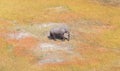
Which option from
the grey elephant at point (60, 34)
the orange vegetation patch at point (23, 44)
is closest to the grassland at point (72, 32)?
the orange vegetation patch at point (23, 44)

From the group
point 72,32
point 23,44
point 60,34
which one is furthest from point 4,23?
point 23,44

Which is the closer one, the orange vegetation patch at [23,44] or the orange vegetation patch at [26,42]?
the orange vegetation patch at [23,44]

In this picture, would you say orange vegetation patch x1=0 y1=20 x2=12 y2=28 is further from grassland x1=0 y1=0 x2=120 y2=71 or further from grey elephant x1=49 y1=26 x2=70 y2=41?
grey elephant x1=49 y1=26 x2=70 y2=41

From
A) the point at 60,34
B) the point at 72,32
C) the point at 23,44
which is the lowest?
the point at 72,32

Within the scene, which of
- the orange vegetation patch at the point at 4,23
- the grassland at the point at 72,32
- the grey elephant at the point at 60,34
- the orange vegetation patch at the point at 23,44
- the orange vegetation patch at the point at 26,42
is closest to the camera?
the grassland at the point at 72,32

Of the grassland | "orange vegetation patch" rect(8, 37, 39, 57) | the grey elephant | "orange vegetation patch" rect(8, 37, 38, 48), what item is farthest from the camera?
the grey elephant

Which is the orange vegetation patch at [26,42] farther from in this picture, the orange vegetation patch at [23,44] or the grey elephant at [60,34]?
the grey elephant at [60,34]

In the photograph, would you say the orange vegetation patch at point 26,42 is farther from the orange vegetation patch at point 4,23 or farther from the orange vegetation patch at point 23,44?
the orange vegetation patch at point 4,23

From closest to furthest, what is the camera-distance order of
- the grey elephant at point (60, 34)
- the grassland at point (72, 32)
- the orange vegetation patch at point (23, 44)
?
the grassland at point (72, 32), the orange vegetation patch at point (23, 44), the grey elephant at point (60, 34)

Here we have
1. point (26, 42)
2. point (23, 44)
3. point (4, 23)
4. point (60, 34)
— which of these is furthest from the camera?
point (4, 23)

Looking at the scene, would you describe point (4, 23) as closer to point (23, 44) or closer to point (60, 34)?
point (60, 34)

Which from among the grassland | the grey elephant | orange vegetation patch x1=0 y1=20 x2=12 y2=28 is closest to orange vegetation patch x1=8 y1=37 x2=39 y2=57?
the grassland

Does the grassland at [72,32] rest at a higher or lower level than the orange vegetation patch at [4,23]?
lower

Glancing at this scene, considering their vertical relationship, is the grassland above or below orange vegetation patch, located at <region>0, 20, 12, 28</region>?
below
